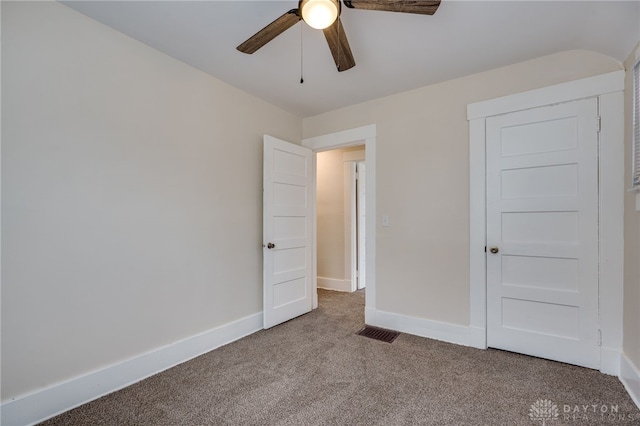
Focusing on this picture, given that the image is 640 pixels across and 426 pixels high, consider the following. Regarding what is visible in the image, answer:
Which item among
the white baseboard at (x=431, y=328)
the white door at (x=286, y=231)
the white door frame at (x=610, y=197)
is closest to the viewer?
the white door frame at (x=610, y=197)

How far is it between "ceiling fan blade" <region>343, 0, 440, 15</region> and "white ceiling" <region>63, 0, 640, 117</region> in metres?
0.40

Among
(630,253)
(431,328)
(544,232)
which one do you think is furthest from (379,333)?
(630,253)

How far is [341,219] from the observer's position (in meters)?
4.62

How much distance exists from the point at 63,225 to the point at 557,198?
3485 millimetres

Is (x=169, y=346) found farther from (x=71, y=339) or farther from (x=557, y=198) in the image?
(x=557, y=198)

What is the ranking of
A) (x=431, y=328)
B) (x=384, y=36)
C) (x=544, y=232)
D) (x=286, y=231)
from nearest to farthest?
(x=384, y=36), (x=544, y=232), (x=431, y=328), (x=286, y=231)

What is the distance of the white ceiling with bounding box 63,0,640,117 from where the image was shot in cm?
178

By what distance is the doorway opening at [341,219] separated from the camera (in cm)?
458

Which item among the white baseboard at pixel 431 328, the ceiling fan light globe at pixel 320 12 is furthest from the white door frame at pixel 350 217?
the ceiling fan light globe at pixel 320 12

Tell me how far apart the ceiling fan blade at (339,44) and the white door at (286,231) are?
139 cm

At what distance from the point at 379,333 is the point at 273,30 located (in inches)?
107

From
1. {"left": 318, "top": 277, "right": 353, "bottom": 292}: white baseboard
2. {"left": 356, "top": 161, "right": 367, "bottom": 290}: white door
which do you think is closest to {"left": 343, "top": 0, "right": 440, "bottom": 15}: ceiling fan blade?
{"left": 356, "top": 161, "right": 367, "bottom": 290}: white door

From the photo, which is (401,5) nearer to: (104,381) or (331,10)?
(331,10)

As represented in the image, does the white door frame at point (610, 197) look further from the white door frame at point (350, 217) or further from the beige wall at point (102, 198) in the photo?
the beige wall at point (102, 198)
